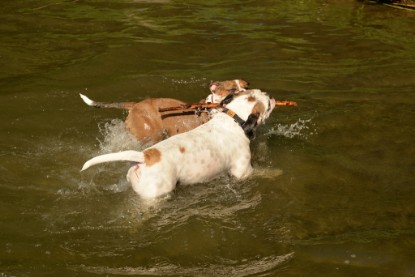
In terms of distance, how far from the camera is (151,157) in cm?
570

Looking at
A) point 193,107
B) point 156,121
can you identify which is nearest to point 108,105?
point 156,121

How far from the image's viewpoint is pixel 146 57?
1079cm

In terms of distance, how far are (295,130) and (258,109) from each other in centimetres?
154

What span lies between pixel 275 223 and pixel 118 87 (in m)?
4.48

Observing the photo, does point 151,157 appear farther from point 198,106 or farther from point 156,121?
point 198,106

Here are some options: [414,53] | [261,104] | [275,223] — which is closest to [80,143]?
[261,104]

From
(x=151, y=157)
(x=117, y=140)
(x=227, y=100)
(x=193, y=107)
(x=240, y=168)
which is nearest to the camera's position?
(x=151, y=157)

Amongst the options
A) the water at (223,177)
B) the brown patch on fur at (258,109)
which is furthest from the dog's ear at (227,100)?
A: the water at (223,177)

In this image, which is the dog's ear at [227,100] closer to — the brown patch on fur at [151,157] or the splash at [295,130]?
the splash at [295,130]

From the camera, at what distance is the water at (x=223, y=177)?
5387 millimetres

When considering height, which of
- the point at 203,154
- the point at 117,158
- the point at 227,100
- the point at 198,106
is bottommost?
the point at 203,154

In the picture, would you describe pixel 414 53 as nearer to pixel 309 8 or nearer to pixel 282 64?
pixel 282 64

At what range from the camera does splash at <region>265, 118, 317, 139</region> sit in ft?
26.6

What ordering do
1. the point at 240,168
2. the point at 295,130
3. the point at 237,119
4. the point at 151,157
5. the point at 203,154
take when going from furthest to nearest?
the point at 295,130
the point at 237,119
the point at 240,168
the point at 203,154
the point at 151,157
